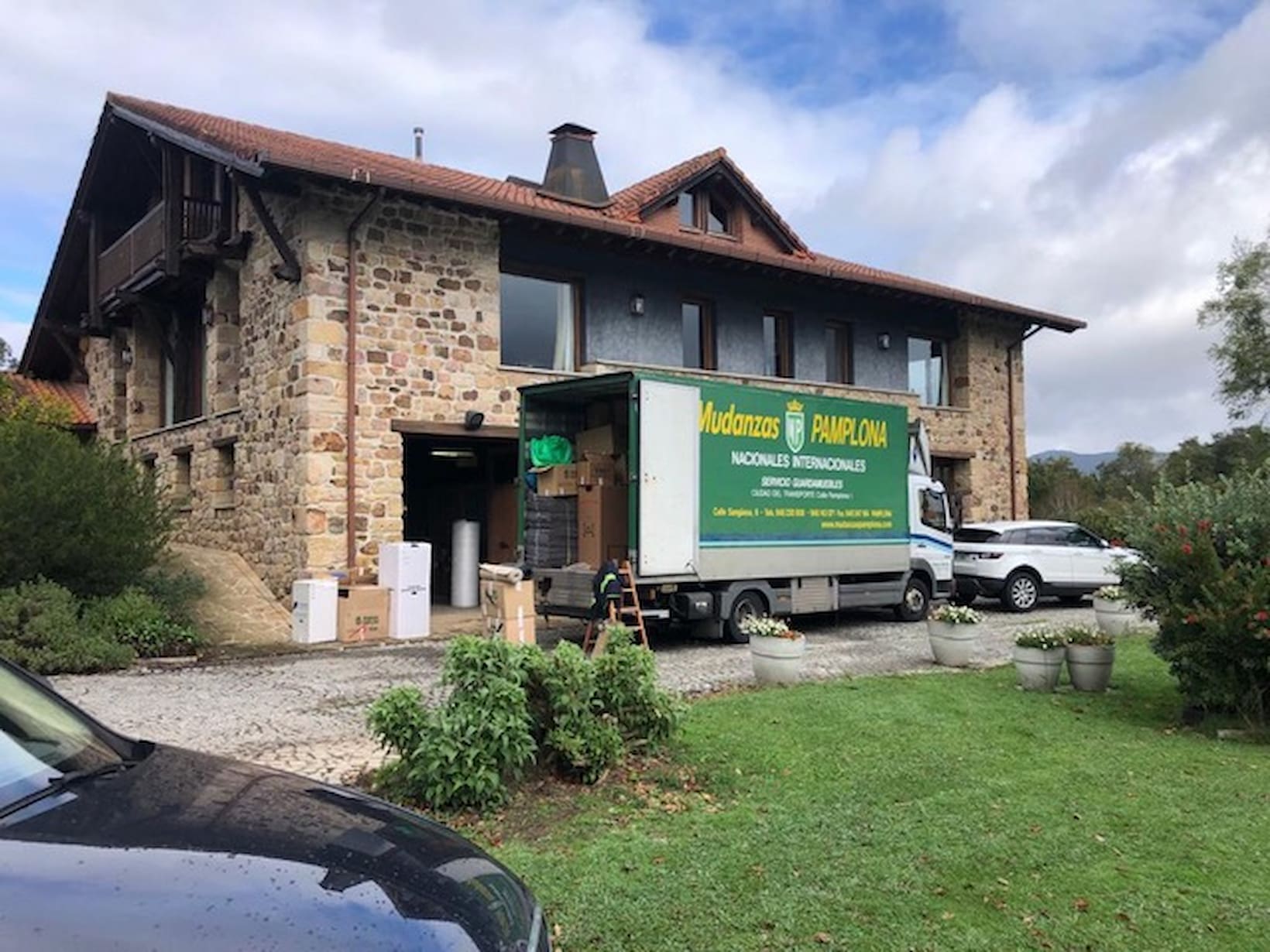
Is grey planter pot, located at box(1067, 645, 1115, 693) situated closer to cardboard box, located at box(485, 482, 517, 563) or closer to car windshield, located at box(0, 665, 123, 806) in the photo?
car windshield, located at box(0, 665, 123, 806)

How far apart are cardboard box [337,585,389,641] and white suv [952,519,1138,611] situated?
32.6 feet

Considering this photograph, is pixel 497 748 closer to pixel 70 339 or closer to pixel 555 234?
pixel 555 234

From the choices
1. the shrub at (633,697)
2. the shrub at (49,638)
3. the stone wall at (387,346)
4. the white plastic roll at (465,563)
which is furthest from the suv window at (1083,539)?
the shrub at (49,638)

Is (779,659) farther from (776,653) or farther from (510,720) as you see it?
(510,720)

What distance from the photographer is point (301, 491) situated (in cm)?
1362

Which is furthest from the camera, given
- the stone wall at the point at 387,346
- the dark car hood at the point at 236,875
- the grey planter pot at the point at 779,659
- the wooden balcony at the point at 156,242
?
Answer: the wooden balcony at the point at 156,242

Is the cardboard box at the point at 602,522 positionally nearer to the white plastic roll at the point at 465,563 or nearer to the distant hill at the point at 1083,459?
the white plastic roll at the point at 465,563

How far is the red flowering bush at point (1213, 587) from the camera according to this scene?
7.32 meters

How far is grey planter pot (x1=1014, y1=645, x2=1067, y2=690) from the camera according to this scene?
29.8ft

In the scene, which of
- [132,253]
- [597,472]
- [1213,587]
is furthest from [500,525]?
[1213,587]

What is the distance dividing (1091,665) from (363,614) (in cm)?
874

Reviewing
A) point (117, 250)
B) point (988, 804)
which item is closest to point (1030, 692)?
point (988, 804)

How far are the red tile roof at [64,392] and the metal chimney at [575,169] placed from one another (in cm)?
1201

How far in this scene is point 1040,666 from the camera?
29.9ft
